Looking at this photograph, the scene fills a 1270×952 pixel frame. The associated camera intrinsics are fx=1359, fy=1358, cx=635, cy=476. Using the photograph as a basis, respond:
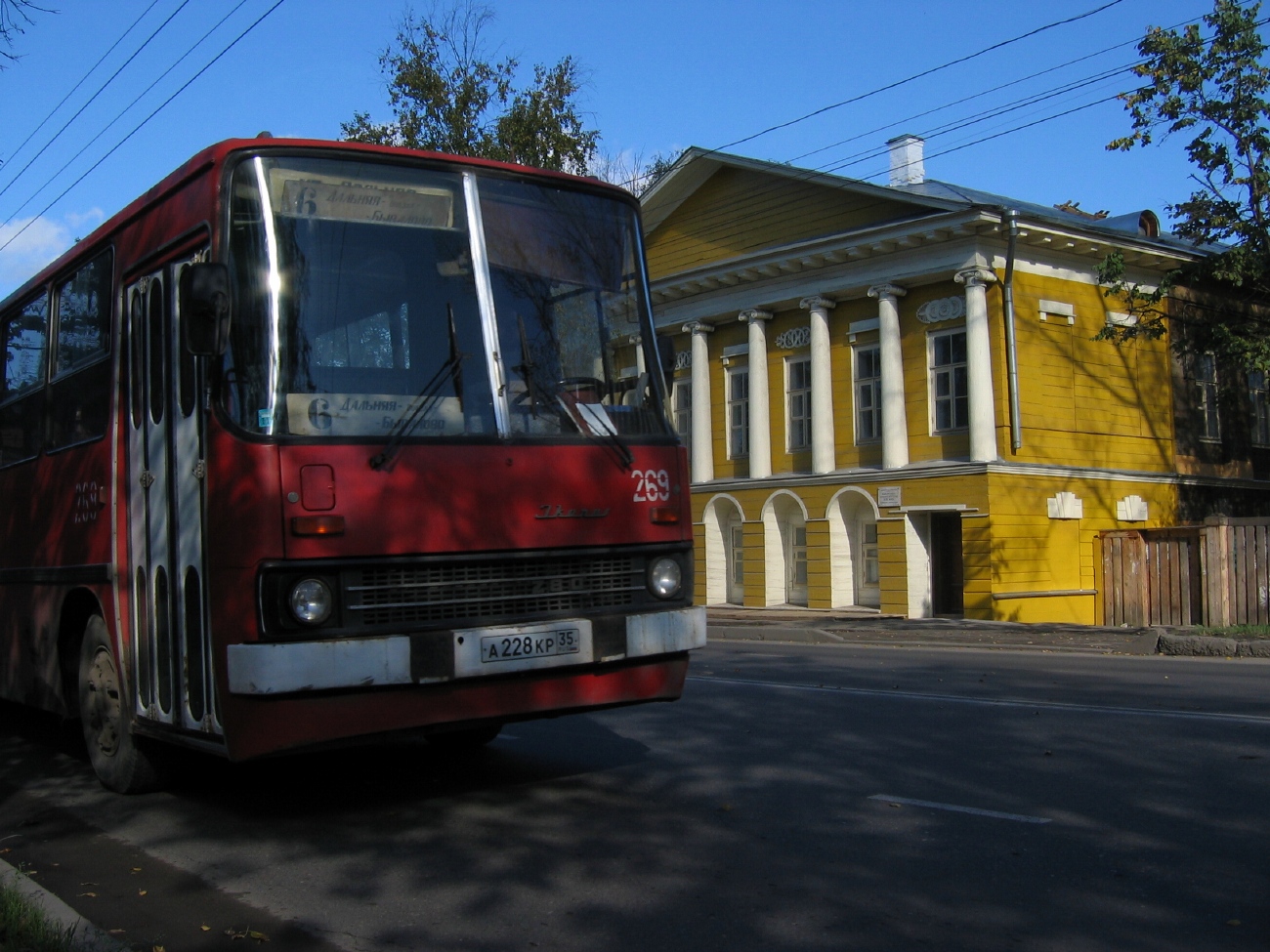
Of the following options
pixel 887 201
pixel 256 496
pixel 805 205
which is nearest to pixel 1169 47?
pixel 887 201

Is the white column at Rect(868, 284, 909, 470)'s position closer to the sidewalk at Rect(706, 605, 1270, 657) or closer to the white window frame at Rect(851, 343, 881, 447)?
the white window frame at Rect(851, 343, 881, 447)

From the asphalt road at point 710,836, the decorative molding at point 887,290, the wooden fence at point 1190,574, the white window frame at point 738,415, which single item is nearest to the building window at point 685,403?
the white window frame at point 738,415

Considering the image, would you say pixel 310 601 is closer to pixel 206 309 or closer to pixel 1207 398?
pixel 206 309

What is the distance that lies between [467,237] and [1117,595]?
68.0ft

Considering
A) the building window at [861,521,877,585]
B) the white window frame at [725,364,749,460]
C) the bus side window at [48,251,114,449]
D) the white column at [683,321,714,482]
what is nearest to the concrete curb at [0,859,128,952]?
the bus side window at [48,251,114,449]

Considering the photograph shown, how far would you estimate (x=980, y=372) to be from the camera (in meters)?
26.2

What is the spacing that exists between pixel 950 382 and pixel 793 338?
175 inches

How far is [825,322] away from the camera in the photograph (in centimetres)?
2936

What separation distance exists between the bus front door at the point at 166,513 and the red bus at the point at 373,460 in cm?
2

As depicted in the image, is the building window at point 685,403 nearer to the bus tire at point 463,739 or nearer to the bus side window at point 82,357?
the bus tire at point 463,739

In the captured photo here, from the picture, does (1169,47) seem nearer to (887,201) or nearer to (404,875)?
(887,201)

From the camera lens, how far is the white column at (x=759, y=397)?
101ft

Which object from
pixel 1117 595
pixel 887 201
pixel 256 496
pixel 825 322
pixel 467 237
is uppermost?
pixel 887 201

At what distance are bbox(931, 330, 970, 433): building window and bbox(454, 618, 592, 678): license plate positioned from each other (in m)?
21.5
